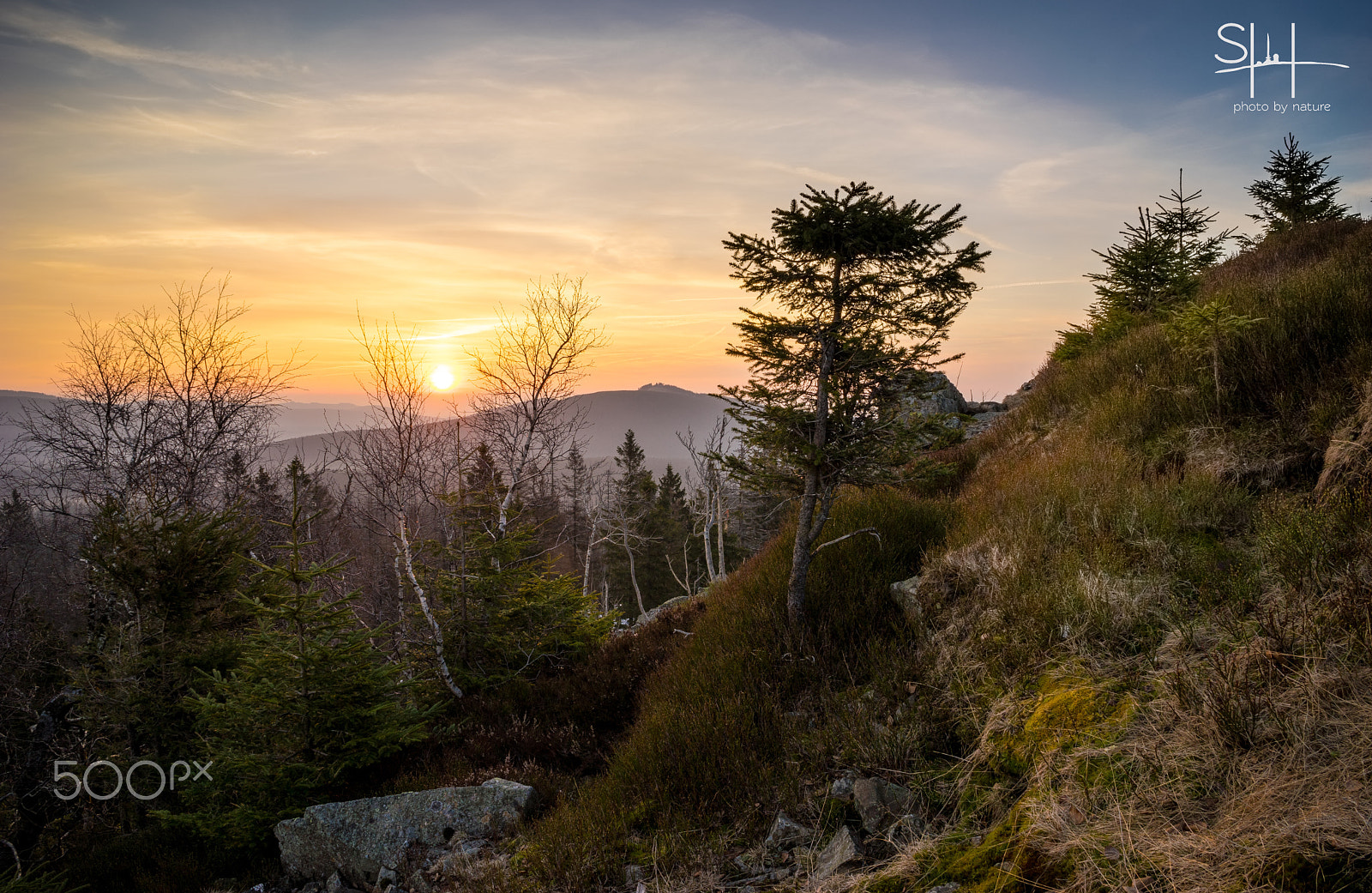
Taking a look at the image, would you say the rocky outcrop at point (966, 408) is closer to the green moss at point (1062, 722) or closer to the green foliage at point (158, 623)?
the green moss at point (1062, 722)

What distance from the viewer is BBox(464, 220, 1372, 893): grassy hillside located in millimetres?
2508

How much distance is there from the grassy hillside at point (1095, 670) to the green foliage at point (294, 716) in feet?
9.50

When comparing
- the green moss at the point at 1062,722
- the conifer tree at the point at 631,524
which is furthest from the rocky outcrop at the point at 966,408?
the conifer tree at the point at 631,524

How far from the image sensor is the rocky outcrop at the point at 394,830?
5.80 m

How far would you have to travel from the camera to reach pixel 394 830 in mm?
5977

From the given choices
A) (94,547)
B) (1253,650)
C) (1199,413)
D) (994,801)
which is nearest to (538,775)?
(994,801)

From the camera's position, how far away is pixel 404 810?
610 centimetres

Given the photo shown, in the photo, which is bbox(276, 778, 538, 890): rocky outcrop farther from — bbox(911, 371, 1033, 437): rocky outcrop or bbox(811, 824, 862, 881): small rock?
bbox(911, 371, 1033, 437): rocky outcrop

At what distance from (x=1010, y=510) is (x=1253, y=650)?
3.42m

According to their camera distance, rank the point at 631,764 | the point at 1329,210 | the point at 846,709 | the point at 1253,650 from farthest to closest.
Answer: the point at 1329,210, the point at 631,764, the point at 846,709, the point at 1253,650

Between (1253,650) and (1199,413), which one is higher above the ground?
(1199,413)

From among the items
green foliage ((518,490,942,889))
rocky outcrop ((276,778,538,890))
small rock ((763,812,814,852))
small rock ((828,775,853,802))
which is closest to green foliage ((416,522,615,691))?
green foliage ((518,490,942,889))

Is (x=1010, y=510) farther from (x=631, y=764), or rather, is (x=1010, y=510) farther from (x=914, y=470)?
(x=631, y=764)

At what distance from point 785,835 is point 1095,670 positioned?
2394 mm
